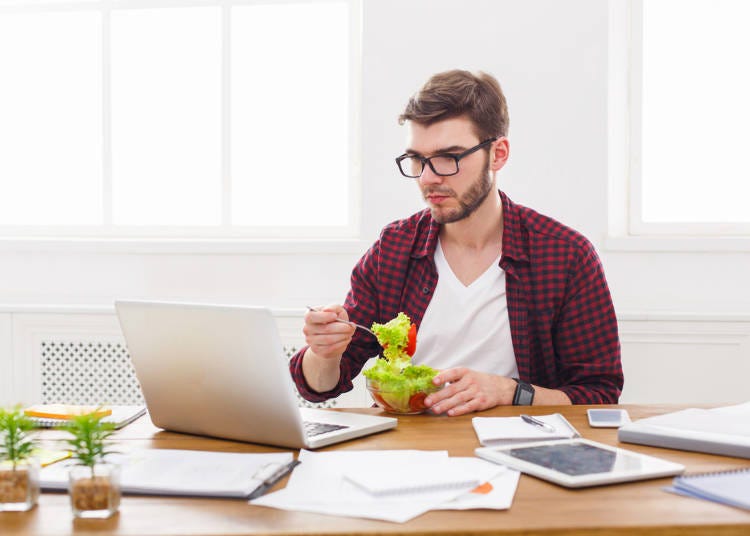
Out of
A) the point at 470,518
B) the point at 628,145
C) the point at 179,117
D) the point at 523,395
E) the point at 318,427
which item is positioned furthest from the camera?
the point at 179,117

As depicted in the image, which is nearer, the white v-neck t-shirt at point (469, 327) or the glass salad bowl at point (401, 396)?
the glass salad bowl at point (401, 396)

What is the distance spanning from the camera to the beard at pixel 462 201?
6.60ft

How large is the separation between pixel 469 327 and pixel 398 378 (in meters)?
0.50

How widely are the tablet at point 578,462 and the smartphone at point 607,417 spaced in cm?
16

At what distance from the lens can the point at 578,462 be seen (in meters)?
1.18

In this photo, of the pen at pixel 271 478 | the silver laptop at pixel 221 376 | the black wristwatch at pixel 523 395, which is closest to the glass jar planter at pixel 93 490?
the pen at pixel 271 478

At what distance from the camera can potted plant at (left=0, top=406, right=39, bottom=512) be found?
1032 mm

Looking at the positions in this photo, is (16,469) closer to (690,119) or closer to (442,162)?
(442,162)

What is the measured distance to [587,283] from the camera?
199 cm

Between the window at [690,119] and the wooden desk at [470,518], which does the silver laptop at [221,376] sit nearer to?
the wooden desk at [470,518]

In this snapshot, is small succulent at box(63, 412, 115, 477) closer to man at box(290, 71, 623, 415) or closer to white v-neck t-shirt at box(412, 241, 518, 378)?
man at box(290, 71, 623, 415)

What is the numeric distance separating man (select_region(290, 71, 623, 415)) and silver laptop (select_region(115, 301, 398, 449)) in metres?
0.48

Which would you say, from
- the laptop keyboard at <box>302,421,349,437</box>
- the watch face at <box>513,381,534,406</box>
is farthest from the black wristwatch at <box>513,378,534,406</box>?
the laptop keyboard at <box>302,421,349,437</box>

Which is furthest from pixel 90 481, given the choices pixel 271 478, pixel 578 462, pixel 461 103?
pixel 461 103
